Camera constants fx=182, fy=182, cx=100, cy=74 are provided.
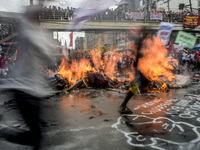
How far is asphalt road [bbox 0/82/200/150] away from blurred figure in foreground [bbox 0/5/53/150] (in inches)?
10.5

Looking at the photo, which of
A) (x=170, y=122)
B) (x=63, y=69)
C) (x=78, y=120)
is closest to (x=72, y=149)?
(x=78, y=120)

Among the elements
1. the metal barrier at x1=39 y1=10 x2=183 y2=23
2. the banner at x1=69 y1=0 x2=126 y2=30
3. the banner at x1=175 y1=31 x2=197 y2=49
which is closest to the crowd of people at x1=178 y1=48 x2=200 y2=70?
the metal barrier at x1=39 y1=10 x2=183 y2=23

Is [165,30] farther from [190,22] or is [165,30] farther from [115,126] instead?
[190,22]

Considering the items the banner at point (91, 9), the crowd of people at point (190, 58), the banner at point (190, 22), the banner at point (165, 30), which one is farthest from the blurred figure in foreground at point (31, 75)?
the banner at point (190, 22)

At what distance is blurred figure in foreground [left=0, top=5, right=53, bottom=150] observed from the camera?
2775 millimetres

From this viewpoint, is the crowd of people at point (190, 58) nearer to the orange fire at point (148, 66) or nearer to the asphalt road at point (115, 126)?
the orange fire at point (148, 66)

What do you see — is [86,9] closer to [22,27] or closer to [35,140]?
[22,27]

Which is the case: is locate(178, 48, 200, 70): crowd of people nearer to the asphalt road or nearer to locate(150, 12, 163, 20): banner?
locate(150, 12, 163, 20): banner

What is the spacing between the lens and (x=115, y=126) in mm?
3848

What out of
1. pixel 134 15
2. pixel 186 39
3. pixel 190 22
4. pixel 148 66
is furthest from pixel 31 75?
pixel 190 22

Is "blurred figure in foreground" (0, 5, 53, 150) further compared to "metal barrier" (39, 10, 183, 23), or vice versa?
"metal barrier" (39, 10, 183, 23)

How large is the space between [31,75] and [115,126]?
6.63 feet

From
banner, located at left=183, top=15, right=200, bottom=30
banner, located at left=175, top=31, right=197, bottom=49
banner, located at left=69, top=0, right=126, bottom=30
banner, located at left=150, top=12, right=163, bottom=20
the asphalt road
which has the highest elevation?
banner, located at left=150, top=12, right=163, bottom=20

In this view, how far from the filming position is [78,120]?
428 cm
